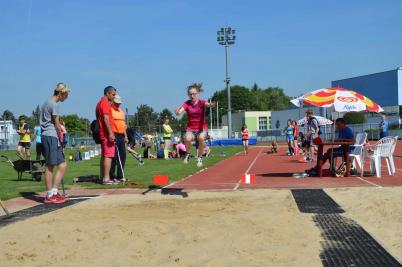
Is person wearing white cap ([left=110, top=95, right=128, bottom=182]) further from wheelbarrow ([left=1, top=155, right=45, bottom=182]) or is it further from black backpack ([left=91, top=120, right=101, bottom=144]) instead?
wheelbarrow ([left=1, top=155, right=45, bottom=182])

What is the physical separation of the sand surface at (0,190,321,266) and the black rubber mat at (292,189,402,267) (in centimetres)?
13

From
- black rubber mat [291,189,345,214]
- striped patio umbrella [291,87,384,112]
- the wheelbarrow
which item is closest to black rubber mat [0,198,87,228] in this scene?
black rubber mat [291,189,345,214]

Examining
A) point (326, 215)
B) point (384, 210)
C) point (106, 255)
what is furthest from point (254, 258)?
point (384, 210)

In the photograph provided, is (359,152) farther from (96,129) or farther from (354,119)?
(354,119)

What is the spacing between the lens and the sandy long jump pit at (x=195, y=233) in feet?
15.4

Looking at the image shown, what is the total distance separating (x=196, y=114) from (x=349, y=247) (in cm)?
503

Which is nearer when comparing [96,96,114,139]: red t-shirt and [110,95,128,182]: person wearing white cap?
[96,96,114,139]: red t-shirt

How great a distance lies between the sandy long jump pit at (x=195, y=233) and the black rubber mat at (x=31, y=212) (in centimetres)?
25

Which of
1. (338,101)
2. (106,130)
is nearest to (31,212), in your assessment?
(106,130)

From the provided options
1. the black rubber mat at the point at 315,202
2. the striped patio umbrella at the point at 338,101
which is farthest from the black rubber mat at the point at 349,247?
the striped patio umbrella at the point at 338,101

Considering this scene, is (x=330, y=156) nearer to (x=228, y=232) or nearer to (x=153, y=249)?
(x=228, y=232)

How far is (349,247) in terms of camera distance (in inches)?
199

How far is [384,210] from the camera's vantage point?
6.96m

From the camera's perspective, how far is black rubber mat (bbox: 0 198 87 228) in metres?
6.79
